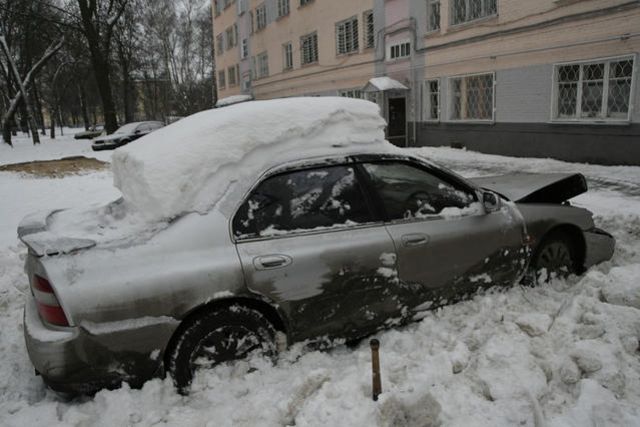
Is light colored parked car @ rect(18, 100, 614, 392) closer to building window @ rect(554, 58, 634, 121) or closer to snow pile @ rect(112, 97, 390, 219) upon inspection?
snow pile @ rect(112, 97, 390, 219)

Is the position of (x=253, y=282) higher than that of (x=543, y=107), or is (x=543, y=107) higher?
(x=543, y=107)

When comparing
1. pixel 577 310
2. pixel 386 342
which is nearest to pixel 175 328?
pixel 386 342

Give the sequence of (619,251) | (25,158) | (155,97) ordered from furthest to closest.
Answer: (155,97)
(25,158)
(619,251)

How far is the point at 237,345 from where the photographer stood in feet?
10.1

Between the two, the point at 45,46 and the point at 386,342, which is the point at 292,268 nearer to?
the point at 386,342

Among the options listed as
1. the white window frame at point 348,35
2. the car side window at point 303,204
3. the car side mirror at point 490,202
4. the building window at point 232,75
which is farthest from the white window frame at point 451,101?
the building window at point 232,75

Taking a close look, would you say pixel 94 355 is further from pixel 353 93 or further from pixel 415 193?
pixel 353 93

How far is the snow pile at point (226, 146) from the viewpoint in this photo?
315cm

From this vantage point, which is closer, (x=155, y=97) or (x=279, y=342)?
(x=279, y=342)

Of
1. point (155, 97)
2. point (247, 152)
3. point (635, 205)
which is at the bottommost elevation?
point (635, 205)

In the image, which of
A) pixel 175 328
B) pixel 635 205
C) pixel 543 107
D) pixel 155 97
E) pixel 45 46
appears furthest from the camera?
pixel 155 97

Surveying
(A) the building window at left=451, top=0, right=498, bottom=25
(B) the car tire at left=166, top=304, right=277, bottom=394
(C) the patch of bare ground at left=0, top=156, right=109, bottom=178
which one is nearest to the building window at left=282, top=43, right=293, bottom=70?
(A) the building window at left=451, top=0, right=498, bottom=25

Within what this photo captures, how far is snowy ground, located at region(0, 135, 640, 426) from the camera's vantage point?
8.78 ft

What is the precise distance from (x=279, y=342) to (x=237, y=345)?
27 cm
